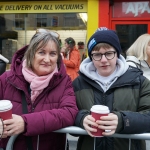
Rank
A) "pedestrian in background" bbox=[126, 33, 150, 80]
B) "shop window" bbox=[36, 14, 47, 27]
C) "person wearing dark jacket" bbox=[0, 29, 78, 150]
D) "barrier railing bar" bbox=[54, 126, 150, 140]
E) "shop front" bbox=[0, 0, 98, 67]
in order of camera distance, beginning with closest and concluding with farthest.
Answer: "barrier railing bar" bbox=[54, 126, 150, 140], "person wearing dark jacket" bbox=[0, 29, 78, 150], "pedestrian in background" bbox=[126, 33, 150, 80], "shop front" bbox=[0, 0, 98, 67], "shop window" bbox=[36, 14, 47, 27]

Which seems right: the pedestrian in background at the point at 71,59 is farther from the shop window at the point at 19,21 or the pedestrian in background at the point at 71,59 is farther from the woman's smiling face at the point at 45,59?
the woman's smiling face at the point at 45,59

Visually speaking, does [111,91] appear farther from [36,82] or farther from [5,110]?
[5,110]

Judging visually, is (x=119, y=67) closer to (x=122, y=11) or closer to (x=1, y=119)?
(x=1, y=119)

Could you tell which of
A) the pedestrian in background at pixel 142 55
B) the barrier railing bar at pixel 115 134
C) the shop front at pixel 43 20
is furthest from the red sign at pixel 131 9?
the barrier railing bar at pixel 115 134

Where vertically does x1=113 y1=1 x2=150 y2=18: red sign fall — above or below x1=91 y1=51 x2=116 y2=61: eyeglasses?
above

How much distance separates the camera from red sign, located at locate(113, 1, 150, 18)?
7609mm

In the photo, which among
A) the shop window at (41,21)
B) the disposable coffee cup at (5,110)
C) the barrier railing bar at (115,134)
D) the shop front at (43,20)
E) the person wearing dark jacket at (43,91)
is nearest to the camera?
the disposable coffee cup at (5,110)

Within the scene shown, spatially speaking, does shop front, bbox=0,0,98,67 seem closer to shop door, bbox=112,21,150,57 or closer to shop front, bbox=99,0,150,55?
shop front, bbox=99,0,150,55

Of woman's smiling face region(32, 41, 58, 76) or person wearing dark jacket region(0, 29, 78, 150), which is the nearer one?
person wearing dark jacket region(0, 29, 78, 150)

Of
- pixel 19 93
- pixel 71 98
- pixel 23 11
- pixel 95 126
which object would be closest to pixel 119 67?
pixel 71 98

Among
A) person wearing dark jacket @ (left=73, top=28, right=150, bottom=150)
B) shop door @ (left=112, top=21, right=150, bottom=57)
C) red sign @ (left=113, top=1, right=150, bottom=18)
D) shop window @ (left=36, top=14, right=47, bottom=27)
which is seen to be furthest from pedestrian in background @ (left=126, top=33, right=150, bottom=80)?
shop window @ (left=36, top=14, right=47, bottom=27)

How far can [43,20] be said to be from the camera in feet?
26.8

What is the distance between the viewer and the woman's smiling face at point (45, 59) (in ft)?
6.41

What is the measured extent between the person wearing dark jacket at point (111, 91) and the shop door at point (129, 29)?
591cm
